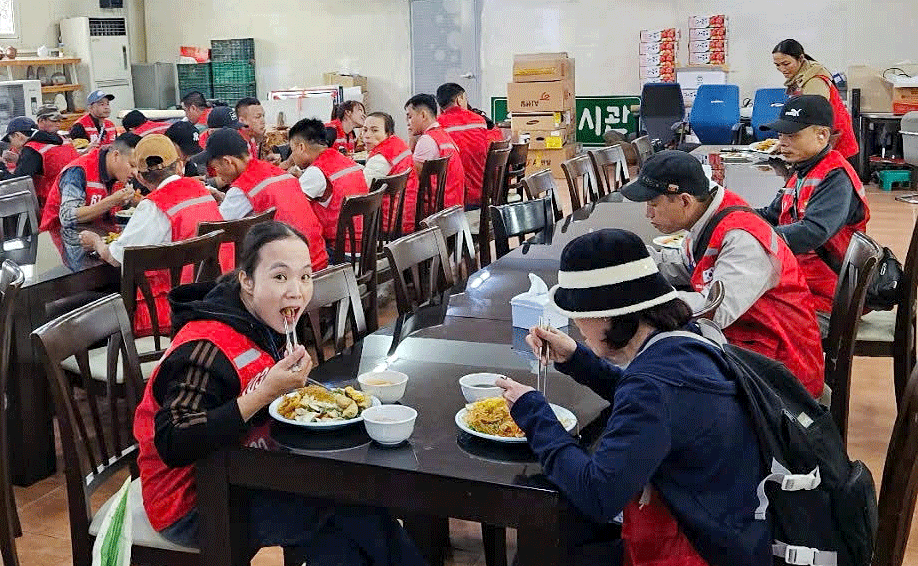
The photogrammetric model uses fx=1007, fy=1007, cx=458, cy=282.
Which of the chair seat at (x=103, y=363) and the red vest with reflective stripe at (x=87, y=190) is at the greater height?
the red vest with reflective stripe at (x=87, y=190)

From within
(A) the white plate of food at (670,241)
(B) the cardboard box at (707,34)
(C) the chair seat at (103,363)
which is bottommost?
(C) the chair seat at (103,363)

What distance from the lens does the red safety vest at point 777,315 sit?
285cm

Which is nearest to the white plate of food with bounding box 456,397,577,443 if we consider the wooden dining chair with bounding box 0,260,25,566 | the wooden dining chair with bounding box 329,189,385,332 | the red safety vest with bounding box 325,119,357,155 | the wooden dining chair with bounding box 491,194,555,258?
the wooden dining chair with bounding box 0,260,25,566

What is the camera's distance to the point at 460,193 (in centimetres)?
652

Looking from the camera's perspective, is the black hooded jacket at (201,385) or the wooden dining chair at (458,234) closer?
the black hooded jacket at (201,385)

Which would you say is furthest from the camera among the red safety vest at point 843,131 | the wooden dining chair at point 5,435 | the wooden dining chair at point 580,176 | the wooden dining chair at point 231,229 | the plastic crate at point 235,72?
the plastic crate at point 235,72

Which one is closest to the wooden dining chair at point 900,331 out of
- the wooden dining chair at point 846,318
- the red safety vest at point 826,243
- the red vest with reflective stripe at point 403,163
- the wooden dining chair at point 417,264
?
the red safety vest at point 826,243

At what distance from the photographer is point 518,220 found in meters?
4.34

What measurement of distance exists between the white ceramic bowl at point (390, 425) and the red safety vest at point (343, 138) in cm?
631

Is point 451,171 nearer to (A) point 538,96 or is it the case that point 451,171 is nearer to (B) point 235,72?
(A) point 538,96

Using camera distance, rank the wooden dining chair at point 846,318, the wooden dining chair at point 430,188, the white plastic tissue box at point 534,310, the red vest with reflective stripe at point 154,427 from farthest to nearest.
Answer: the wooden dining chair at point 430,188 < the wooden dining chair at point 846,318 < the white plastic tissue box at point 534,310 < the red vest with reflective stripe at point 154,427

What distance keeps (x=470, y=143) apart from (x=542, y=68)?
12.8 feet

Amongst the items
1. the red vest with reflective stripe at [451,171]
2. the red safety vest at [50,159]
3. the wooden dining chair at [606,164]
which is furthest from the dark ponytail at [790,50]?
the red safety vest at [50,159]

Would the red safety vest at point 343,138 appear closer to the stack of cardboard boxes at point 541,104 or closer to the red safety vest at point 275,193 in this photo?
the stack of cardboard boxes at point 541,104
